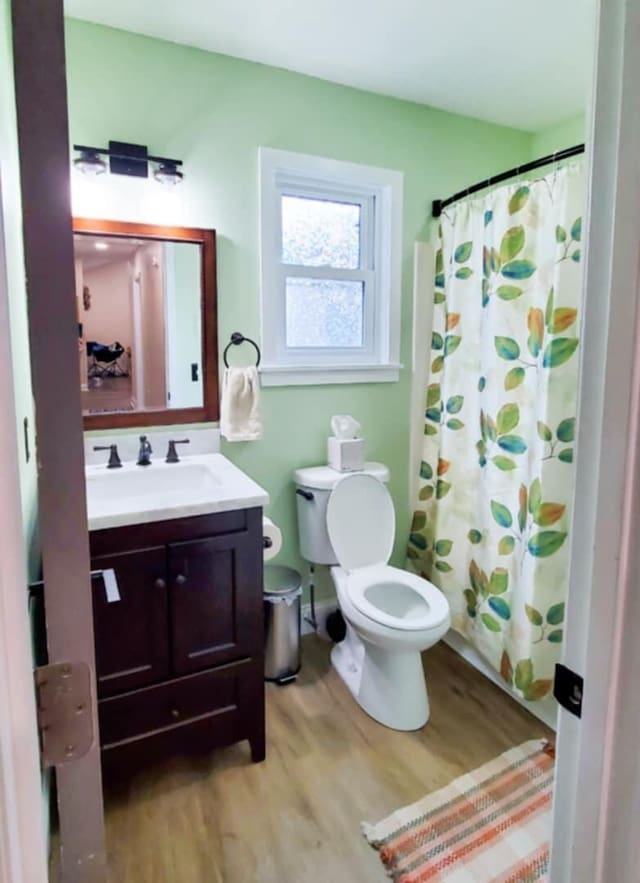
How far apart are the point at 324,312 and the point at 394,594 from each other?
130cm

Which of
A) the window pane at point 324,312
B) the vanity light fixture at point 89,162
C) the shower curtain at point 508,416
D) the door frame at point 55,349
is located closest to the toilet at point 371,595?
the shower curtain at point 508,416

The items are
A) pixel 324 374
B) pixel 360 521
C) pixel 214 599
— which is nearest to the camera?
pixel 214 599

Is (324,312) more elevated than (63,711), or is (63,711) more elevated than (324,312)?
(324,312)

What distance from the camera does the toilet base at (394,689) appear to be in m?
1.98

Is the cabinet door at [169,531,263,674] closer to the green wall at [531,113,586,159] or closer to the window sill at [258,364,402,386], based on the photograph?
the window sill at [258,364,402,386]

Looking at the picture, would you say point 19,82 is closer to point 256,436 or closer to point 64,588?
point 64,588

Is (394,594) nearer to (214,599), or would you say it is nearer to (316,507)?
(316,507)

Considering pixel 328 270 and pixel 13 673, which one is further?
pixel 328 270

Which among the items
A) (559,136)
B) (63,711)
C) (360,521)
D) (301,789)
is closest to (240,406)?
(360,521)

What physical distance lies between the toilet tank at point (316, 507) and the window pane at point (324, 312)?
1.99 feet

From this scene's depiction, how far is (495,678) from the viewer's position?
2.27m

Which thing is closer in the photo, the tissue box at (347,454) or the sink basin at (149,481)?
the sink basin at (149,481)

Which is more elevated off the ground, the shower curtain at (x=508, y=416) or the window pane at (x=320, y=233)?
the window pane at (x=320, y=233)

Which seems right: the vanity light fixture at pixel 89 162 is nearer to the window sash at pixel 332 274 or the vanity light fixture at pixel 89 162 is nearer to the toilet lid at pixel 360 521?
the window sash at pixel 332 274
